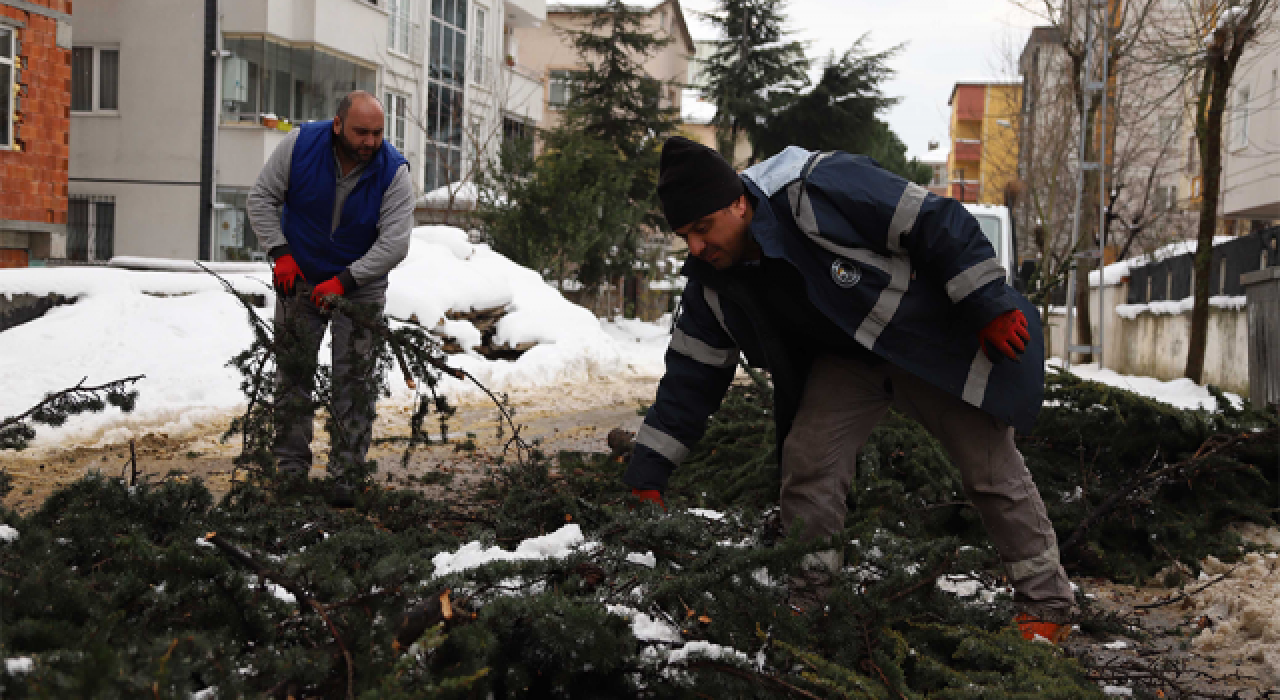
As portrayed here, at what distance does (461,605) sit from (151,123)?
2114cm

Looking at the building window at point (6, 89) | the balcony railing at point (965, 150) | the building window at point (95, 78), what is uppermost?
the balcony railing at point (965, 150)

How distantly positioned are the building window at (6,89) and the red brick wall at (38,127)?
0.28 feet

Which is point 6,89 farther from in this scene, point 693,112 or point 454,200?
point 693,112

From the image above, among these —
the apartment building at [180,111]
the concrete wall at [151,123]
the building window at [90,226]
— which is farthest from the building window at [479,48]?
the building window at [90,226]

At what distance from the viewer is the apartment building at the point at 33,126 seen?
1423cm

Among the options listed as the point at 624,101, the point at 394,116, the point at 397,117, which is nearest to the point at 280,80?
the point at 394,116

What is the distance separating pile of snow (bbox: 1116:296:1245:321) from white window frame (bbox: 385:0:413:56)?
1757 centimetres

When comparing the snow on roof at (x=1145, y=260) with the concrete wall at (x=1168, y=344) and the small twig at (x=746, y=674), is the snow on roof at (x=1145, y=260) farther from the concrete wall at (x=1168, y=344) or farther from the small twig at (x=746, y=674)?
the small twig at (x=746, y=674)

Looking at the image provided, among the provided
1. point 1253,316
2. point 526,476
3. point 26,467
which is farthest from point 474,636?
point 1253,316

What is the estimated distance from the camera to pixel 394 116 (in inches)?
1028

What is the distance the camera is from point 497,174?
60.7 feet

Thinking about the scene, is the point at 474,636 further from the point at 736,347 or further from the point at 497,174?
the point at 497,174

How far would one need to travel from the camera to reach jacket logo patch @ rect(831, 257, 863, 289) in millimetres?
3076

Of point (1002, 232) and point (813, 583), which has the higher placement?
point (1002, 232)
